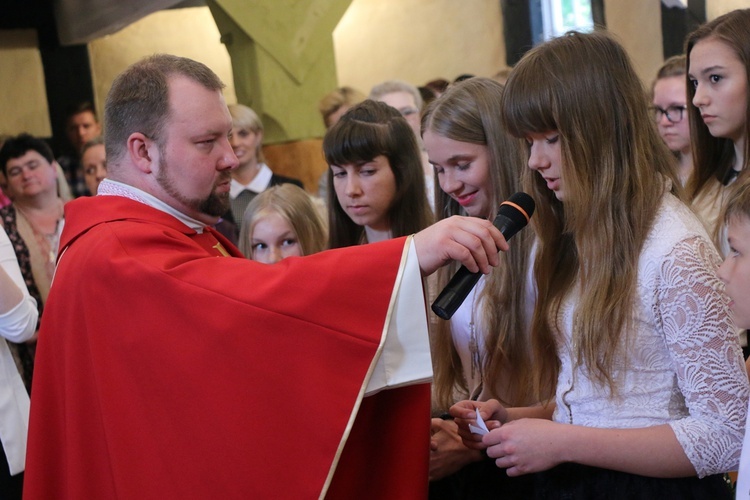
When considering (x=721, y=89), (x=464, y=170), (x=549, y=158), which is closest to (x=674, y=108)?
(x=721, y=89)

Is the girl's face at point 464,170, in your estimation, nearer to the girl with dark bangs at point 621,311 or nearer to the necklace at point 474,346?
the necklace at point 474,346

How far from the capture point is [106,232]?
79.0 inches

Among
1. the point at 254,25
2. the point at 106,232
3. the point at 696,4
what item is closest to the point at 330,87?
the point at 254,25

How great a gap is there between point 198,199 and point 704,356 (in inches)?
49.2

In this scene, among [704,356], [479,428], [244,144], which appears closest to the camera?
[704,356]

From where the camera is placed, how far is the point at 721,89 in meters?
2.78

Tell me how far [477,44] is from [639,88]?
518 centimetres

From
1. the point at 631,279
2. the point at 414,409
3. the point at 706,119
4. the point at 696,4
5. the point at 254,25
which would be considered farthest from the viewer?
the point at 254,25

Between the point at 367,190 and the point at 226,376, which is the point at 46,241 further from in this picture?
the point at 226,376

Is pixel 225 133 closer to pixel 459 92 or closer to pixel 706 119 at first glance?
pixel 459 92

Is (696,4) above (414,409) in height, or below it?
above

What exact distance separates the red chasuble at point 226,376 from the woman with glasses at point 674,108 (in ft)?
8.32

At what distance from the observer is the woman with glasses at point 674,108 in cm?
393

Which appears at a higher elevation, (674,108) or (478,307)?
(674,108)
